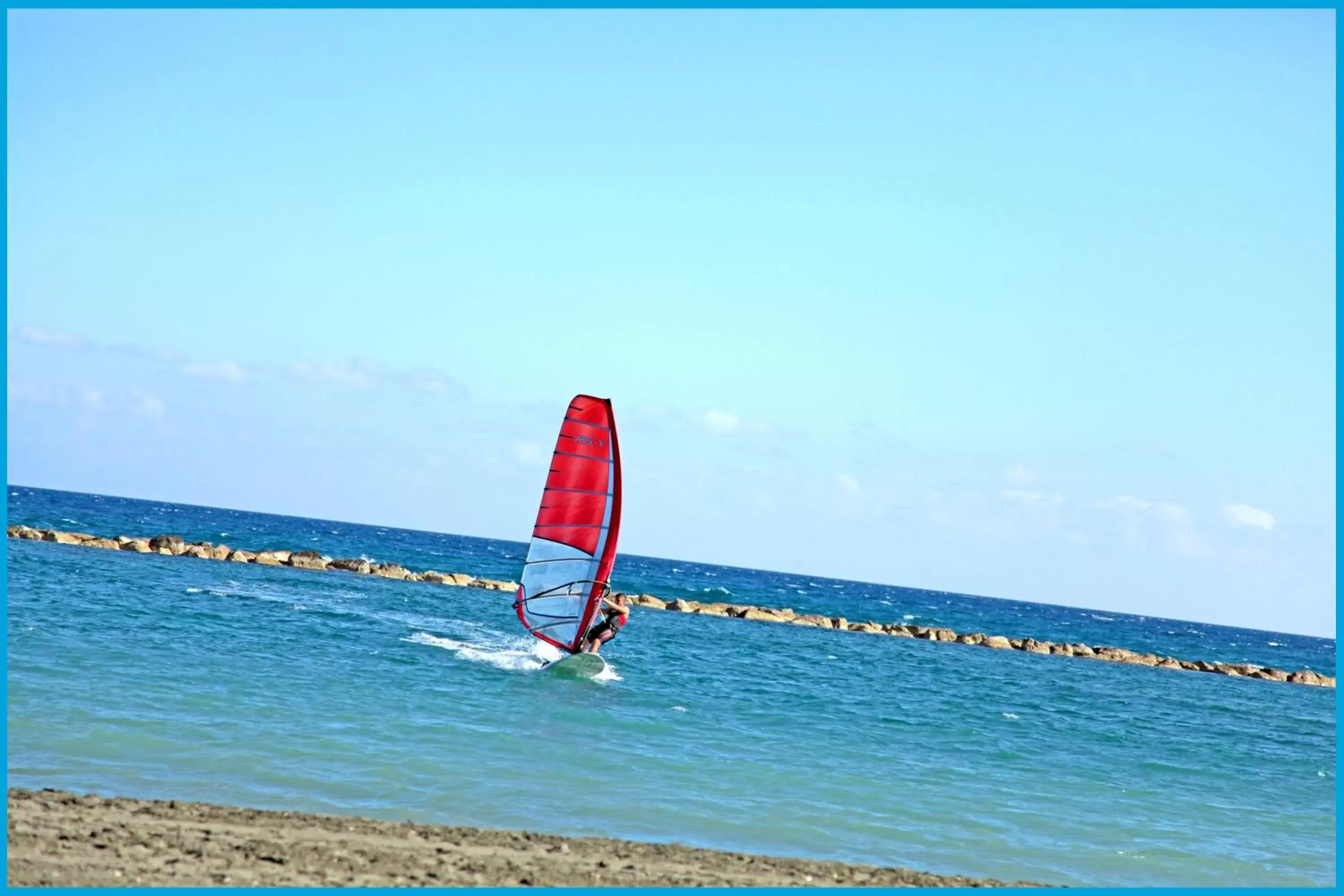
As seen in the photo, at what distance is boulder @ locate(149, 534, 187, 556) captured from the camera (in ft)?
124

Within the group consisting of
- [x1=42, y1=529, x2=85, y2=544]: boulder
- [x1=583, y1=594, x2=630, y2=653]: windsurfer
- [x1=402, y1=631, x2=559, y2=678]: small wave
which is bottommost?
[x1=402, y1=631, x2=559, y2=678]: small wave

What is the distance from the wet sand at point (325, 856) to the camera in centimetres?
674

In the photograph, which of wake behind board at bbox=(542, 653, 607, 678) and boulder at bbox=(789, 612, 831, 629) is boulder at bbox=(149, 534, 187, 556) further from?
wake behind board at bbox=(542, 653, 607, 678)

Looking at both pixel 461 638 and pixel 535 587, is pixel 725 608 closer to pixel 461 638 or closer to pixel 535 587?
pixel 461 638

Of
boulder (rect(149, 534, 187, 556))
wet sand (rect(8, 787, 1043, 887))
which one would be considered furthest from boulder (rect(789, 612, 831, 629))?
wet sand (rect(8, 787, 1043, 887))

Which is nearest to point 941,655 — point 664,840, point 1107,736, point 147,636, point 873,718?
Answer: point 1107,736

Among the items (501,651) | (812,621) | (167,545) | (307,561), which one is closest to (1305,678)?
(812,621)

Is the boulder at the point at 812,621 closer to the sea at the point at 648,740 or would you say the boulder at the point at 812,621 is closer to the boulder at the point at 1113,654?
the boulder at the point at 1113,654

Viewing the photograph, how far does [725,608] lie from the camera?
42250 mm

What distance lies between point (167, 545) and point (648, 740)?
2995cm

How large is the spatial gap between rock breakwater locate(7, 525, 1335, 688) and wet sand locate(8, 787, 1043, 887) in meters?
30.7

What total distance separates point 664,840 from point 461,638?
13399 millimetres

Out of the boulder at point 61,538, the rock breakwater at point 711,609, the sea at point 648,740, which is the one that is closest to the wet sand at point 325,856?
the sea at point 648,740

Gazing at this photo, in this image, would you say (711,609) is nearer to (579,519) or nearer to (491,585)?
(491,585)
